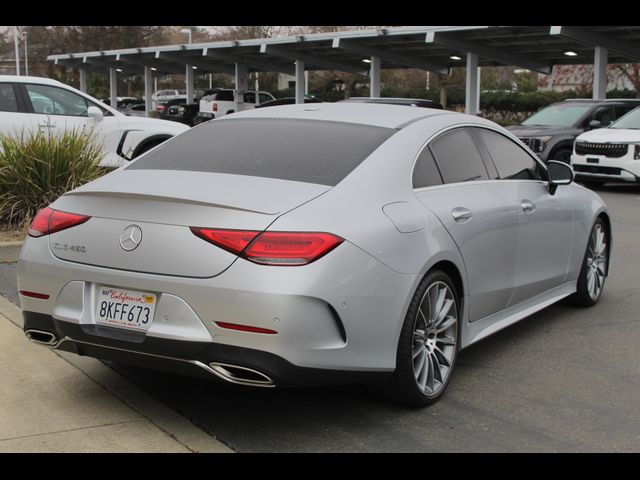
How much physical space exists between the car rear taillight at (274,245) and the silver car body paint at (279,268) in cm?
3

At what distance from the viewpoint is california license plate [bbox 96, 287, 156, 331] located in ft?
12.9

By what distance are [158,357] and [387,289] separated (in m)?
1.10

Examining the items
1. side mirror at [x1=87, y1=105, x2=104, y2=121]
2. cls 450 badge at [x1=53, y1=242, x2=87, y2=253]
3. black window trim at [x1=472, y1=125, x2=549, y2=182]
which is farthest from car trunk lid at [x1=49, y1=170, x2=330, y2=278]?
side mirror at [x1=87, y1=105, x2=104, y2=121]

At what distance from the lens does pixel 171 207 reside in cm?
400

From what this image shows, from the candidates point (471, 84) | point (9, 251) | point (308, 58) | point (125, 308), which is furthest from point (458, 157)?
point (308, 58)

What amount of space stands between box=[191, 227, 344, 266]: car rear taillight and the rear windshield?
50 cm

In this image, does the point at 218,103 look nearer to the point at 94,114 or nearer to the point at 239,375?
the point at 94,114

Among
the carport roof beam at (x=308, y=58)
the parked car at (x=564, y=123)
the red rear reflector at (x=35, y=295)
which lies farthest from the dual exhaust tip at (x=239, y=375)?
the carport roof beam at (x=308, y=58)

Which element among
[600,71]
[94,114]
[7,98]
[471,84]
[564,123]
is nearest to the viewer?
[7,98]

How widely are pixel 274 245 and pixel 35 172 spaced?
6.63m

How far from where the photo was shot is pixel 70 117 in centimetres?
1290

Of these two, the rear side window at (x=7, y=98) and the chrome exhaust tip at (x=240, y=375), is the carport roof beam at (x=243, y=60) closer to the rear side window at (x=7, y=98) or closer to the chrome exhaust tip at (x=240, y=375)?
the rear side window at (x=7, y=98)
